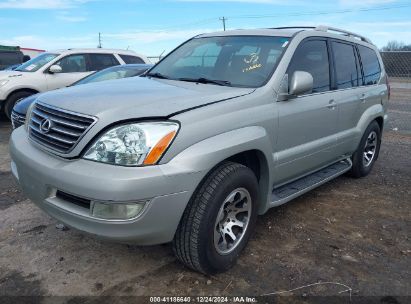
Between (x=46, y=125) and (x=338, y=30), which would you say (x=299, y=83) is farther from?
(x=46, y=125)

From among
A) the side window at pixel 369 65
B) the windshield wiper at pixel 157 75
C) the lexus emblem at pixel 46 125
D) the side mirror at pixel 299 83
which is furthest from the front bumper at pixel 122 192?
the side window at pixel 369 65

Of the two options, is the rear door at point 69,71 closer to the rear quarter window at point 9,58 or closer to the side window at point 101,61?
the side window at point 101,61

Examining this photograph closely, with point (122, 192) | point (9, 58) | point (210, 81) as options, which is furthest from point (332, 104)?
point (9, 58)

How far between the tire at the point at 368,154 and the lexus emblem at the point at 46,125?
12.4ft

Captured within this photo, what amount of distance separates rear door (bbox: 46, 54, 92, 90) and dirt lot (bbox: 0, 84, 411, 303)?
532 centimetres

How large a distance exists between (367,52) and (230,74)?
261 centimetres

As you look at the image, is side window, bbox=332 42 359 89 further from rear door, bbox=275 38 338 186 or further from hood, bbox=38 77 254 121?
hood, bbox=38 77 254 121

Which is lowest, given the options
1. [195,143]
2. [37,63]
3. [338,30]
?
[195,143]

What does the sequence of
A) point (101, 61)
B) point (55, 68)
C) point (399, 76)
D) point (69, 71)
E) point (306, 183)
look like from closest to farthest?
point (306, 183), point (55, 68), point (69, 71), point (101, 61), point (399, 76)

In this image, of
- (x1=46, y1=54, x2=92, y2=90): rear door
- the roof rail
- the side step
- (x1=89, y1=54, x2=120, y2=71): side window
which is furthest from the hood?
(x1=89, y1=54, x2=120, y2=71): side window

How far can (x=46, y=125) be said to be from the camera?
291 centimetres

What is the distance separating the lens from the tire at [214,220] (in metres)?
2.71

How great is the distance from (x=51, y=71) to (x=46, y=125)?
6.91 metres

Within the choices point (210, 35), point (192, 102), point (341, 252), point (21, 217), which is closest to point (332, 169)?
point (341, 252)
